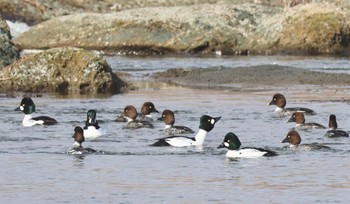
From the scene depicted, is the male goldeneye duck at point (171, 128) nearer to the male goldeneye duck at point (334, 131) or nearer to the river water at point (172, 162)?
the river water at point (172, 162)

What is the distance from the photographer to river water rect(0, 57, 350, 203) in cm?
1586

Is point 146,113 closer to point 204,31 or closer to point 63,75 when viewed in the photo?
point 63,75

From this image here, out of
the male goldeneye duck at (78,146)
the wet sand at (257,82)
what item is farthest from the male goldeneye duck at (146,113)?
the wet sand at (257,82)

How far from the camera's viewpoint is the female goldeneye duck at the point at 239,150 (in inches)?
763

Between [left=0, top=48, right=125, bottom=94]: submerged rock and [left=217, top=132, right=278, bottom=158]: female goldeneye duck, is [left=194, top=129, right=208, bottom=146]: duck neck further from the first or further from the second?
[left=0, top=48, right=125, bottom=94]: submerged rock

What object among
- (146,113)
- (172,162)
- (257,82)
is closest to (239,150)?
(172,162)

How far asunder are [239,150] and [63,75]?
1338 centimetres

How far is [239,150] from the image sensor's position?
19719 mm

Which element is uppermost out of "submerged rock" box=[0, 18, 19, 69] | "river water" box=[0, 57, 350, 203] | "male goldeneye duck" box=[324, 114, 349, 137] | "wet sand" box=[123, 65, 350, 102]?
"submerged rock" box=[0, 18, 19, 69]

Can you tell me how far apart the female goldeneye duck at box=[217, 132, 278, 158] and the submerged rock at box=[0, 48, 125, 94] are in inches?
493

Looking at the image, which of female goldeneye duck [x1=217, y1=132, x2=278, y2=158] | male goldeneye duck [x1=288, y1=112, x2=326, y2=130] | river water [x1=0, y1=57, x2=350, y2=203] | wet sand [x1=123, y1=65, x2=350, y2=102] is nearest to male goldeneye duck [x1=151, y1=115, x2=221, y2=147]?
river water [x1=0, y1=57, x2=350, y2=203]

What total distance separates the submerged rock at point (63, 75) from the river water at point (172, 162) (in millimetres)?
2747

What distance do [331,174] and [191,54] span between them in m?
33.6

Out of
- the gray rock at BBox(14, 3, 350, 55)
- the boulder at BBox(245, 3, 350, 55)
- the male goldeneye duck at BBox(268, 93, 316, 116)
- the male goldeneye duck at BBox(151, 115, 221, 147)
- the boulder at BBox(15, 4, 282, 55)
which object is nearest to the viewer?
the male goldeneye duck at BBox(151, 115, 221, 147)
